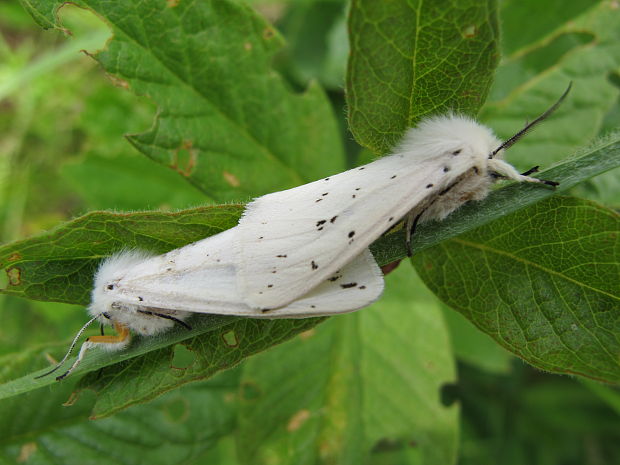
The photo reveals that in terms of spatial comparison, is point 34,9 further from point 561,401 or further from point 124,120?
point 561,401

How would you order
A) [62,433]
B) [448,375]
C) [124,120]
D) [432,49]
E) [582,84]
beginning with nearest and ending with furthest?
[432,49], [62,433], [582,84], [448,375], [124,120]

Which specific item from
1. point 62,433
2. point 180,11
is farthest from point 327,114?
point 62,433

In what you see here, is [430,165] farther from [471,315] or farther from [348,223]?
[471,315]

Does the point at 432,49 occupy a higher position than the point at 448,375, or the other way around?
the point at 432,49

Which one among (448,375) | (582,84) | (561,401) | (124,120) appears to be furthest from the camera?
(124,120)

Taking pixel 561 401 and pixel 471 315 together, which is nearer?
pixel 471 315

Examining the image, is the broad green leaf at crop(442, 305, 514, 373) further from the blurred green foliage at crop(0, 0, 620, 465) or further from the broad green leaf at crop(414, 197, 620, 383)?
the broad green leaf at crop(414, 197, 620, 383)

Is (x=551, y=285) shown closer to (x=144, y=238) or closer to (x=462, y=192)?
(x=462, y=192)

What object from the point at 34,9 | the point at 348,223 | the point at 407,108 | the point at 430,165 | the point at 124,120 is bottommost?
the point at 348,223
